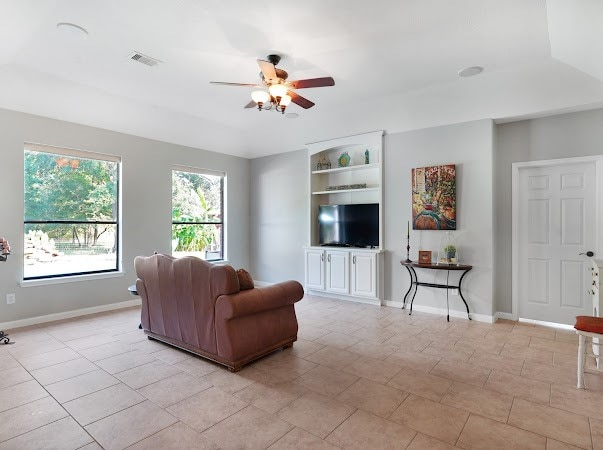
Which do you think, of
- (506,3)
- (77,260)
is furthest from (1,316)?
(506,3)

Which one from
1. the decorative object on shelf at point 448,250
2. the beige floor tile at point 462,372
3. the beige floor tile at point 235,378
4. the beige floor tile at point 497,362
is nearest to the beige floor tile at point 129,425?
the beige floor tile at point 235,378

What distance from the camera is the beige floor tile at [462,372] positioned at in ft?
9.29

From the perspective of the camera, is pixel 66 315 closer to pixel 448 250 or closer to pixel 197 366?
pixel 197 366

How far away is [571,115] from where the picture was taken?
164 inches

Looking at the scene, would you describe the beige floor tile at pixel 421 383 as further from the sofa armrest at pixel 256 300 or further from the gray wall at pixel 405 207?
the gray wall at pixel 405 207

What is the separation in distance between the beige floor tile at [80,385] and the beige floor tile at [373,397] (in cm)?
189

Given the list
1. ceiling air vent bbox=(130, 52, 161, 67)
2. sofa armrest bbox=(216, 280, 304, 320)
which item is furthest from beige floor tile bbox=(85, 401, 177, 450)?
ceiling air vent bbox=(130, 52, 161, 67)

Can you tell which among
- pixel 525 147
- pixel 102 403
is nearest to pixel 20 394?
pixel 102 403

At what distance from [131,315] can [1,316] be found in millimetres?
1428

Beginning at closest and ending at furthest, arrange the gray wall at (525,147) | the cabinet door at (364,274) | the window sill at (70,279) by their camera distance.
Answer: the gray wall at (525,147) < the window sill at (70,279) < the cabinet door at (364,274)

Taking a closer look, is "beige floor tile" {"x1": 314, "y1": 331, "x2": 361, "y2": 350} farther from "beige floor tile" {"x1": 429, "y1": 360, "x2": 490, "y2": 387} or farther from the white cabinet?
the white cabinet

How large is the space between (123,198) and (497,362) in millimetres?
5264

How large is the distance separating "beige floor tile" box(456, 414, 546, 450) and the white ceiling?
3.08 meters

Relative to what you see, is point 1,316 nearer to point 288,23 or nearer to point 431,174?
point 288,23
